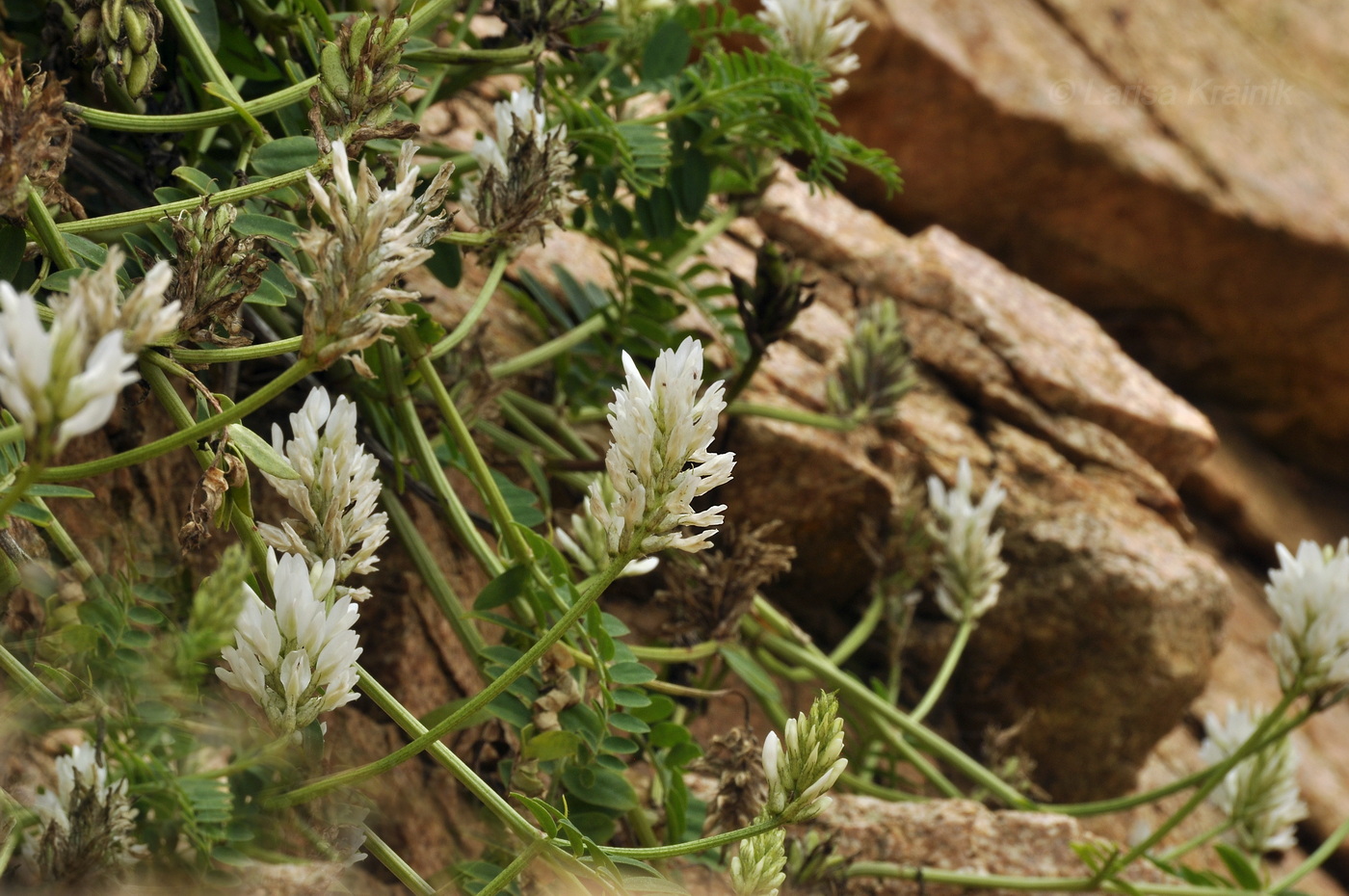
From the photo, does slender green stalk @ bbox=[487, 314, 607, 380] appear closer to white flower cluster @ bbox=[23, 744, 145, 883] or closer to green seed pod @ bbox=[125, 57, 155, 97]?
green seed pod @ bbox=[125, 57, 155, 97]

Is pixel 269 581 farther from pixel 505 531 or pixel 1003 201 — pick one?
pixel 1003 201

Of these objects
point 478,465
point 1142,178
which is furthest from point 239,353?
point 1142,178

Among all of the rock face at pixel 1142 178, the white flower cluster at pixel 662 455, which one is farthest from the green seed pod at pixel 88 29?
the rock face at pixel 1142 178

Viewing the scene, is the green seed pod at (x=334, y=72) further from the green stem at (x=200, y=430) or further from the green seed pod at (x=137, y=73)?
the green stem at (x=200, y=430)

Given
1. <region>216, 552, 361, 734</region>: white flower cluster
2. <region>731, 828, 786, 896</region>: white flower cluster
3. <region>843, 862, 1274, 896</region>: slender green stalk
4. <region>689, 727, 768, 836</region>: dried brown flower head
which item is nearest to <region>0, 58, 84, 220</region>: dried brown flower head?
<region>216, 552, 361, 734</region>: white flower cluster

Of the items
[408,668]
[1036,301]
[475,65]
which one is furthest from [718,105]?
[1036,301]

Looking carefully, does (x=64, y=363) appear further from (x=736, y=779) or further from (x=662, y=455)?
(x=736, y=779)

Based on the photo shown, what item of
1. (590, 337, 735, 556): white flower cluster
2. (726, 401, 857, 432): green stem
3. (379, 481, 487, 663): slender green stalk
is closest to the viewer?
(590, 337, 735, 556): white flower cluster
